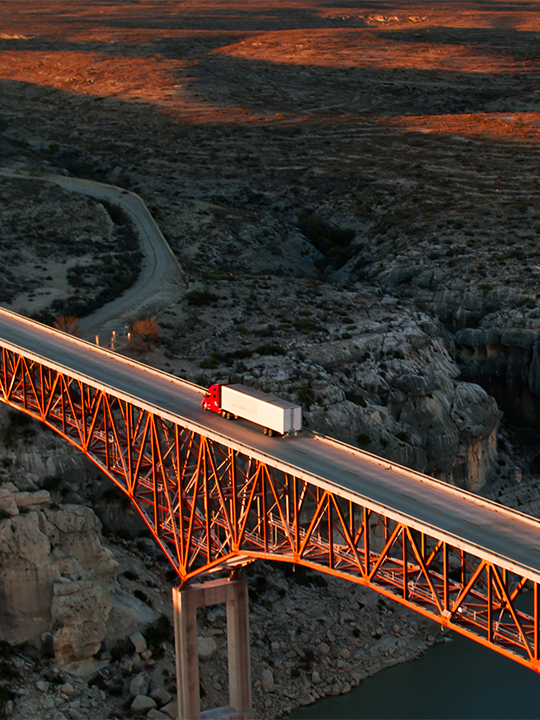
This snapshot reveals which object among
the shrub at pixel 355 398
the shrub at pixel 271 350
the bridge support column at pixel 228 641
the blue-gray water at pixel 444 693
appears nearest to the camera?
the bridge support column at pixel 228 641

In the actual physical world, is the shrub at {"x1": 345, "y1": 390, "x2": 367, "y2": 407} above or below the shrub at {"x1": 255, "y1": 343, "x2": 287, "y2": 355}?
below

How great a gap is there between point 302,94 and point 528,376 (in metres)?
68.5

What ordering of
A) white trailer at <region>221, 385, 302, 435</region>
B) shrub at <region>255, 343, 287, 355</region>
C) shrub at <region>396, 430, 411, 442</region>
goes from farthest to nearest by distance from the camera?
shrub at <region>255, 343, 287, 355</region>
shrub at <region>396, 430, 411, 442</region>
white trailer at <region>221, 385, 302, 435</region>

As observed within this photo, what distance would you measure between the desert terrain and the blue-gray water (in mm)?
1315

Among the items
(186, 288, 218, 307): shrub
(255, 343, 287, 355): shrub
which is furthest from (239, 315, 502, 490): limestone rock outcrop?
(186, 288, 218, 307): shrub

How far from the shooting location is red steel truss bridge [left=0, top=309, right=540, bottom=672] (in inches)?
968

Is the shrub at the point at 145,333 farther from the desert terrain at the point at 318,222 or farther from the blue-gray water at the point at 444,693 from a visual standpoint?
the blue-gray water at the point at 444,693

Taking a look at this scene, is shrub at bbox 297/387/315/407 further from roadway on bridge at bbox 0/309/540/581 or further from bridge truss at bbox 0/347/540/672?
roadway on bridge at bbox 0/309/540/581

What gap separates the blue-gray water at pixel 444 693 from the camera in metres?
38.8

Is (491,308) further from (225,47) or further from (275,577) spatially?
(225,47)

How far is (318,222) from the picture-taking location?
8231 cm

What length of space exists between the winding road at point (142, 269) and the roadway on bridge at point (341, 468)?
50.6 ft

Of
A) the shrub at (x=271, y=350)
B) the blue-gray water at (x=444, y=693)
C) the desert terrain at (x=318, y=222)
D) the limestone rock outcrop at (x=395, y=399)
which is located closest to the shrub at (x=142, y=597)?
the desert terrain at (x=318, y=222)

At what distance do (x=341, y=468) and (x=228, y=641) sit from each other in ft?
31.1
